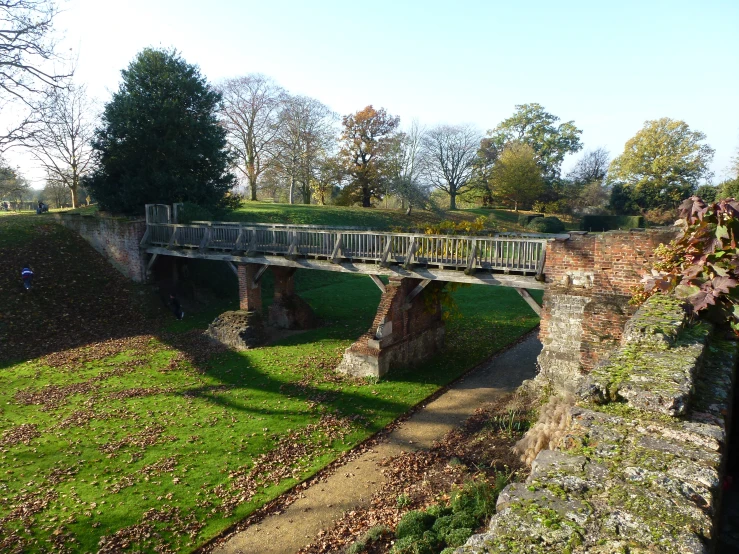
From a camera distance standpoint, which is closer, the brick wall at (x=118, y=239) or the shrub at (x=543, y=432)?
the shrub at (x=543, y=432)

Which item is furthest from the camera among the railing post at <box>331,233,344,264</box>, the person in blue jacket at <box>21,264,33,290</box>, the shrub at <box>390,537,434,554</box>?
the person in blue jacket at <box>21,264,33,290</box>

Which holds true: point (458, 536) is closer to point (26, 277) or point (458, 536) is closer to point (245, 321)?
point (245, 321)

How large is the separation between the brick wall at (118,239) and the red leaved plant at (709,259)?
67.9 ft

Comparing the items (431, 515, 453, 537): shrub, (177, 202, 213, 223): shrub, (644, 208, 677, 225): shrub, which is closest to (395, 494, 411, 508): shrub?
(431, 515, 453, 537): shrub

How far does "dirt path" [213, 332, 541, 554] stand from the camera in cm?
797

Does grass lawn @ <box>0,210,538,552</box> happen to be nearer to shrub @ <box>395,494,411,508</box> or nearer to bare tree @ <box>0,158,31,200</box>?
shrub @ <box>395,494,411,508</box>

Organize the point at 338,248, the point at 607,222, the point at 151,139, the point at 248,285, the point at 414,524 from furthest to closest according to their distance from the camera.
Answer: the point at 607,222
the point at 151,139
the point at 248,285
the point at 338,248
the point at 414,524

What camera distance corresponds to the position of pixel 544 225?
1640 inches

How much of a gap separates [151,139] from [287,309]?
12299 millimetres

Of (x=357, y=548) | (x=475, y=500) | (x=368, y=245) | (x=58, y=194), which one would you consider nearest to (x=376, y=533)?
(x=357, y=548)

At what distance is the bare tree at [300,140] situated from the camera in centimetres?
4331

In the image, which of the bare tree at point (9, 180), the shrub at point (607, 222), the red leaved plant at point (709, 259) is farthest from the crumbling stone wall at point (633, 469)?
the shrub at point (607, 222)

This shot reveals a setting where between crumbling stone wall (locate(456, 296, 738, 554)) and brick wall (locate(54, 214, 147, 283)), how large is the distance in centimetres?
2117

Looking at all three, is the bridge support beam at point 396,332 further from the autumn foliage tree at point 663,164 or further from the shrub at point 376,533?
the autumn foliage tree at point 663,164
